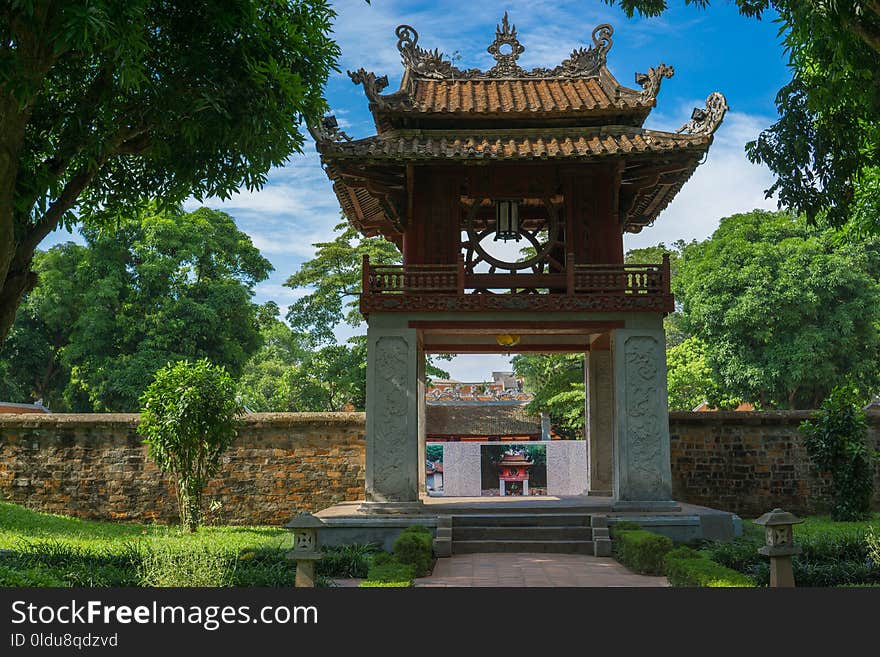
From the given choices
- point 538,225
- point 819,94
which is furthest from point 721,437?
point 819,94

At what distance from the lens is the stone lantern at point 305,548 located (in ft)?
26.3

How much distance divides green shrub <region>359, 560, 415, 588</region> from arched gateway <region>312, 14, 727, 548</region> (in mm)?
3687

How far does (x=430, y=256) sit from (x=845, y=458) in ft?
28.0

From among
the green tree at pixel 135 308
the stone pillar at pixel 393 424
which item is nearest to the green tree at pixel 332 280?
the green tree at pixel 135 308

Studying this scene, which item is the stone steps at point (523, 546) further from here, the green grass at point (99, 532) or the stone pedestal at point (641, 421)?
the green grass at point (99, 532)

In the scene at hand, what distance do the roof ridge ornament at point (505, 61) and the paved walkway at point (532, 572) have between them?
883 cm

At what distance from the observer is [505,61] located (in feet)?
52.0

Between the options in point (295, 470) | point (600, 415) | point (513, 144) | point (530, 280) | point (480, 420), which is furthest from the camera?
point (480, 420)

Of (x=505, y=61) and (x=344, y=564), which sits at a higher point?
(x=505, y=61)

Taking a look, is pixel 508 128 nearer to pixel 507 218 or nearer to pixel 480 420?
pixel 507 218

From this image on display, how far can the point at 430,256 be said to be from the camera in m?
13.7

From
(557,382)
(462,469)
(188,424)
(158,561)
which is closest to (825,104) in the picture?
(158,561)

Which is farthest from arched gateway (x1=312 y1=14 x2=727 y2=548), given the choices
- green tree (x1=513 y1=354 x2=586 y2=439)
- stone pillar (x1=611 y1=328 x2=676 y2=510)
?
green tree (x1=513 y1=354 x2=586 y2=439)

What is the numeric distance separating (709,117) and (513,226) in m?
3.48
